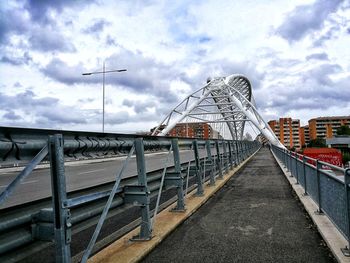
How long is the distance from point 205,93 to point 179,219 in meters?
63.3

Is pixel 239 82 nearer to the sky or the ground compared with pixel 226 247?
nearer to the sky

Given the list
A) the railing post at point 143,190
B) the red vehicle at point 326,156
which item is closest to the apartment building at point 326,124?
the red vehicle at point 326,156

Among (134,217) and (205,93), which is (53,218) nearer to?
(134,217)

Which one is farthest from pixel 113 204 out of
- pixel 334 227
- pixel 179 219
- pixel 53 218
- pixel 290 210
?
pixel 290 210

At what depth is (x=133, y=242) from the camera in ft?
15.9

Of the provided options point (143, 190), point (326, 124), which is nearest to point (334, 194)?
point (143, 190)

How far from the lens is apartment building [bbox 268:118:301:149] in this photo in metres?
178

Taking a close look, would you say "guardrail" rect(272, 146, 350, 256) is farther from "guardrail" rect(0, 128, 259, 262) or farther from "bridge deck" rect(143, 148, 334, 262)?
"guardrail" rect(0, 128, 259, 262)

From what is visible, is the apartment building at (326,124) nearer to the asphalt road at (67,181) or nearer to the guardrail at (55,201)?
the asphalt road at (67,181)

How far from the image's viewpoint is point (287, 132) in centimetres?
17562

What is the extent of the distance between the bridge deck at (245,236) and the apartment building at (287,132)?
566 ft

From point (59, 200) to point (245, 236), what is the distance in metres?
3.16

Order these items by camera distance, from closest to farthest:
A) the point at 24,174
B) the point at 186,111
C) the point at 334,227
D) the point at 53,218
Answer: the point at 24,174
the point at 53,218
the point at 334,227
the point at 186,111

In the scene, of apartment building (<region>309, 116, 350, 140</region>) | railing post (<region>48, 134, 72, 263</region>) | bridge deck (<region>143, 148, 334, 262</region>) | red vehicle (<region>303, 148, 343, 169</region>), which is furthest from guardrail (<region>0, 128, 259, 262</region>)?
apartment building (<region>309, 116, 350, 140</region>)
